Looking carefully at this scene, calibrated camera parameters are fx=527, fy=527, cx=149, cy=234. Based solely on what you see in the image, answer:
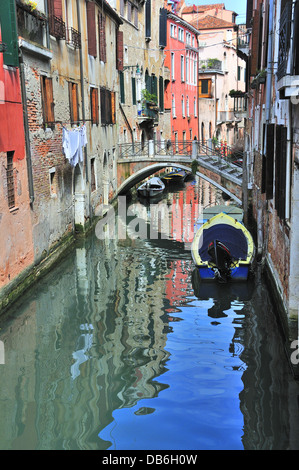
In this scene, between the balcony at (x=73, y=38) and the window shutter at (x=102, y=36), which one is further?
the window shutter at (x=102, y=36)

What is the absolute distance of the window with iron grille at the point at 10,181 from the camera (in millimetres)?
8944

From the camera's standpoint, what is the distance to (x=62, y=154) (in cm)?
1300

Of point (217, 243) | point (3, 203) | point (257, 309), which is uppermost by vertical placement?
point (3, 203)

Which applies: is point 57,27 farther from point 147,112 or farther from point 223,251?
point 147,112

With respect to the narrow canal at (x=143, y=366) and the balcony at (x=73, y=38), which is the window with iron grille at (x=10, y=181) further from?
the balcony at (x=73, y=38)

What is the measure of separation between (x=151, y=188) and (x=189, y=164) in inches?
221

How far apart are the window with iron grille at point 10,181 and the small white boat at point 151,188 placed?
47.4 feet

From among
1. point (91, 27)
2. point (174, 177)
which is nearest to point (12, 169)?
point (91, 27)

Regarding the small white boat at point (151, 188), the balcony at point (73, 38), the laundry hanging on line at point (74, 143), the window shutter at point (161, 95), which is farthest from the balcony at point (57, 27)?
the window shutter at point (161, 95)

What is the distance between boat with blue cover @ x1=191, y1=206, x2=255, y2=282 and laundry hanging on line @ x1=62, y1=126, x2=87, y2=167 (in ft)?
12.7
